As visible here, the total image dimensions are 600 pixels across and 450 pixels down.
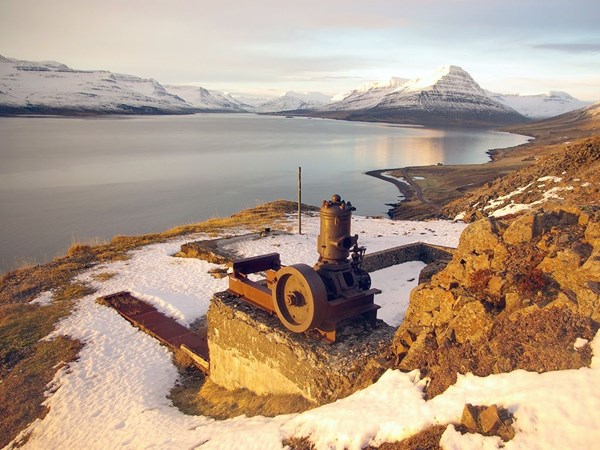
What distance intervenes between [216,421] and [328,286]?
9.65 feet

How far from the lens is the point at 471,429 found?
402 centimetres

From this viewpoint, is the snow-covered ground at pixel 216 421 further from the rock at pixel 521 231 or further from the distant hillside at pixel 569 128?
the distant hillside at pixel 569 128

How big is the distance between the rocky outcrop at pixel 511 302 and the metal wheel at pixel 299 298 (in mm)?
1309

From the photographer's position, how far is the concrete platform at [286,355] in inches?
251

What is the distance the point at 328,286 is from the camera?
7.38 metres

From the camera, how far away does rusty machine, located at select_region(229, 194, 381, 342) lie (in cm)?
682

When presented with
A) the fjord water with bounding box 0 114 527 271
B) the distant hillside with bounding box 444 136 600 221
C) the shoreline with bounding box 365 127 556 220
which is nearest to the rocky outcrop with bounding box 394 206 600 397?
the distant hillside with bounding box 444 136 600 221

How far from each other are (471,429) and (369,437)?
1.09 m

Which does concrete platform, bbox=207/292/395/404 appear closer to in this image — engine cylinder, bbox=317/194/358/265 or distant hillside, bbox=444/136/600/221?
engine cylinder, bbox=317/194/358/265

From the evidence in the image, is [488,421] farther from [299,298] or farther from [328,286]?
[328,286]

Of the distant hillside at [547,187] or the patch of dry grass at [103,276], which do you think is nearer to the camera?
the patch of dry grass at [103,276]

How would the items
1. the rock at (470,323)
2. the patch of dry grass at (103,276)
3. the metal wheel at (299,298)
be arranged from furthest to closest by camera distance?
1. the patch of dry grass at (103,276)
2. the metal wheel at (299,298)
3. the rock at (470,323)

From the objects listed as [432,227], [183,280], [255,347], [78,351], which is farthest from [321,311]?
[432,227]

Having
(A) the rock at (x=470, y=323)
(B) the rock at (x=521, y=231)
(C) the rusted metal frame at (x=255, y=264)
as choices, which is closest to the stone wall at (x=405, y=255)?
(C) the rusted metal frame at (x=255, y=264)
